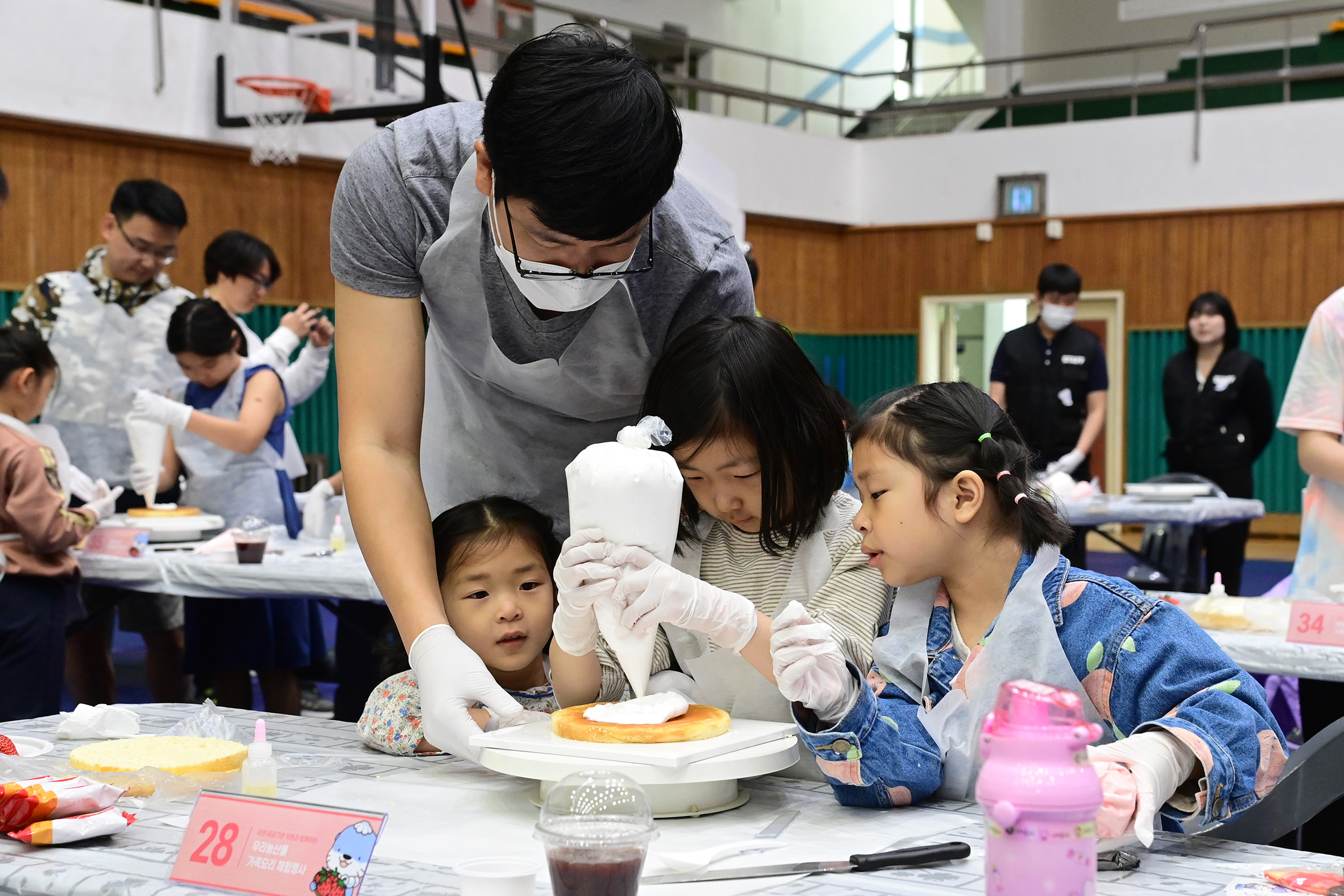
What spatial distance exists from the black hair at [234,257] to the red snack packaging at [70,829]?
3886 mm

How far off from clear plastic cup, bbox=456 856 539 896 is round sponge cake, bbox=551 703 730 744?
0.31 metres

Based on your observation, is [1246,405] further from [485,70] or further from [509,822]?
[509,822]

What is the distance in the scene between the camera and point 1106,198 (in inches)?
437

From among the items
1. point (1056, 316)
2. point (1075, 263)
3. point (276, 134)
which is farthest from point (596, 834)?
point (1075, 263)

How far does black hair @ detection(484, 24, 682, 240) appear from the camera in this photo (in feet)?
4.48

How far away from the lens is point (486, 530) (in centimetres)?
187

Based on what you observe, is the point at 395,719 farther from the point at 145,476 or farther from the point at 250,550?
the point at 145,476

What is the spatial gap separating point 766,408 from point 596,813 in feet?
2.40

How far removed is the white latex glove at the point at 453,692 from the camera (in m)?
1.45

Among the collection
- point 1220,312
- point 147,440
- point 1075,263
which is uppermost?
point 1075,263

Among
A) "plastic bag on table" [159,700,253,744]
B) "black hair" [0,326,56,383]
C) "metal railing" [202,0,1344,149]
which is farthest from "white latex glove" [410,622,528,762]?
"metal railing" [202,0,1344,149]

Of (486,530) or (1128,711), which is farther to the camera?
(486,530)

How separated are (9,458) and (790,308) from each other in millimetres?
9727

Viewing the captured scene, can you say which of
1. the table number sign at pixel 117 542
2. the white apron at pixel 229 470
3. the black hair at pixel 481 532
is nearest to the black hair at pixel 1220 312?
the white apron at pixel 229 470
